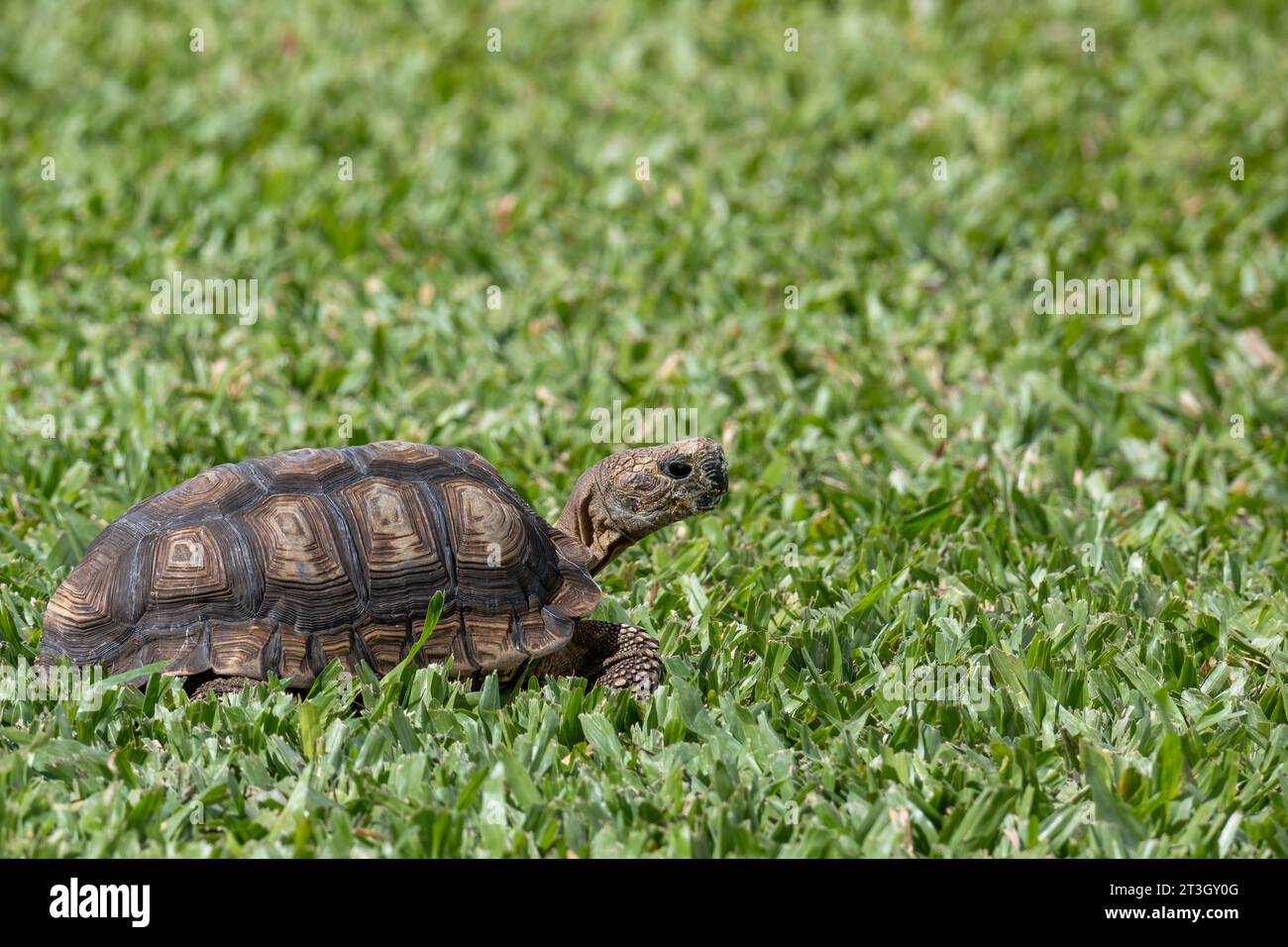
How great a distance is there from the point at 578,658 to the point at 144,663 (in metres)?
0.94

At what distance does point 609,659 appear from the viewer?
3641mm

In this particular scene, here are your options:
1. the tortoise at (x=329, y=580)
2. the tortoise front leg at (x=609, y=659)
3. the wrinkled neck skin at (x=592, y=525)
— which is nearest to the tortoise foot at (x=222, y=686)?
the tortoise at (x=329, y=580)

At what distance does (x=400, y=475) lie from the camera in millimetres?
3549

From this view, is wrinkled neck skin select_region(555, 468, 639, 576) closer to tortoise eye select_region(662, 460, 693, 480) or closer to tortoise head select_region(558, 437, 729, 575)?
tortoise head select_region(558, 437, 729, 575)

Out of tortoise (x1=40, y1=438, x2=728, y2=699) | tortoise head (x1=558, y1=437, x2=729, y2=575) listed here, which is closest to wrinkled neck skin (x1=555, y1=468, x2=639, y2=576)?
tortoise head (x1=558, y1=437, x2=729, y2=575)

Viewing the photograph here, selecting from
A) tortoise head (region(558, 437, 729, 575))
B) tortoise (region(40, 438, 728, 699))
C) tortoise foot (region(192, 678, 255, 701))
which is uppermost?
tortoise head (region(558, 437, 729, 575))

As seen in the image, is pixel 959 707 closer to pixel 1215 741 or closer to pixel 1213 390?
pixel 1215 741

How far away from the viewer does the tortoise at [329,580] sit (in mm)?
3355

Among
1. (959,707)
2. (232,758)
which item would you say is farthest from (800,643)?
(232,758)

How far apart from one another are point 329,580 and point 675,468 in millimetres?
822

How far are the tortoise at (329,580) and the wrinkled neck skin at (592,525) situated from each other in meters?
0.17

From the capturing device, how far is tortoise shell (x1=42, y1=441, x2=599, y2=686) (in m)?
3.36

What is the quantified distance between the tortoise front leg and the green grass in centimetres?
10

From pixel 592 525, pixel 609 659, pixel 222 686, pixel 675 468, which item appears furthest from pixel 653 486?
pixel 222 686
